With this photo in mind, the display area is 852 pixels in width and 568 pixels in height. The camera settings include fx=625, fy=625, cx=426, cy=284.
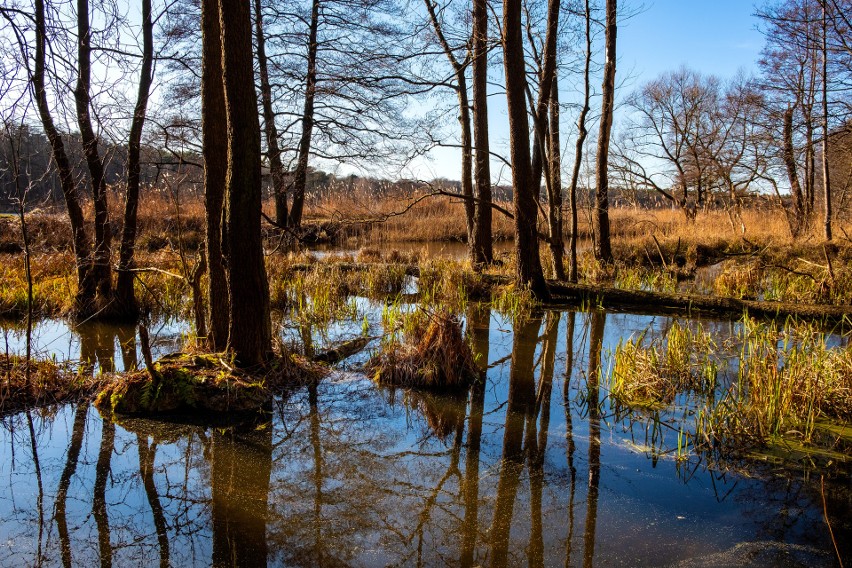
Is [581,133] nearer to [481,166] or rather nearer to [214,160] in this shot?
[481,166]

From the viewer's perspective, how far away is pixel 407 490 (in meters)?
3.92

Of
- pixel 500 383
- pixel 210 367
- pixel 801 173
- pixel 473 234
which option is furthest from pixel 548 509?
pixel 801 173

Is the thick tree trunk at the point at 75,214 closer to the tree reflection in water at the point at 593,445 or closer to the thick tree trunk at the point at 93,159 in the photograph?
the thick tree trunk at the point at 93,159

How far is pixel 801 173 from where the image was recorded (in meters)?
22.7

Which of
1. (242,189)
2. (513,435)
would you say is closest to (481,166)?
(242,189)

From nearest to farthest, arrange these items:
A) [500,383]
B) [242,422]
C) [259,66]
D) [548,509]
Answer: [548,509]
[242,422]
[500,383]
[259,66]

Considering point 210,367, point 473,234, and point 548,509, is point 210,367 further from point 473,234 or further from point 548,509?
point 473,234

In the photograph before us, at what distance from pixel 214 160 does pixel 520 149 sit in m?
4.91

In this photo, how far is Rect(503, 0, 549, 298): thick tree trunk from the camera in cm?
901

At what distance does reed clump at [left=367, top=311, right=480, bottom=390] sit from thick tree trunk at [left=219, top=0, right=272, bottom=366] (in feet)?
4.36

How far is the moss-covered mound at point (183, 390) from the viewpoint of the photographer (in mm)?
5219

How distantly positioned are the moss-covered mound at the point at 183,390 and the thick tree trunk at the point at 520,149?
5.21m

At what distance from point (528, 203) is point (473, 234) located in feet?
11.6

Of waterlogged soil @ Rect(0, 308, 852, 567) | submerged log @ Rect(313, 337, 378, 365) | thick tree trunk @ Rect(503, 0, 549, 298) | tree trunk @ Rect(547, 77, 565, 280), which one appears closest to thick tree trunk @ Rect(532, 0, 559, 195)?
tree trunk @ Rect(547, 77, 565, 280)
